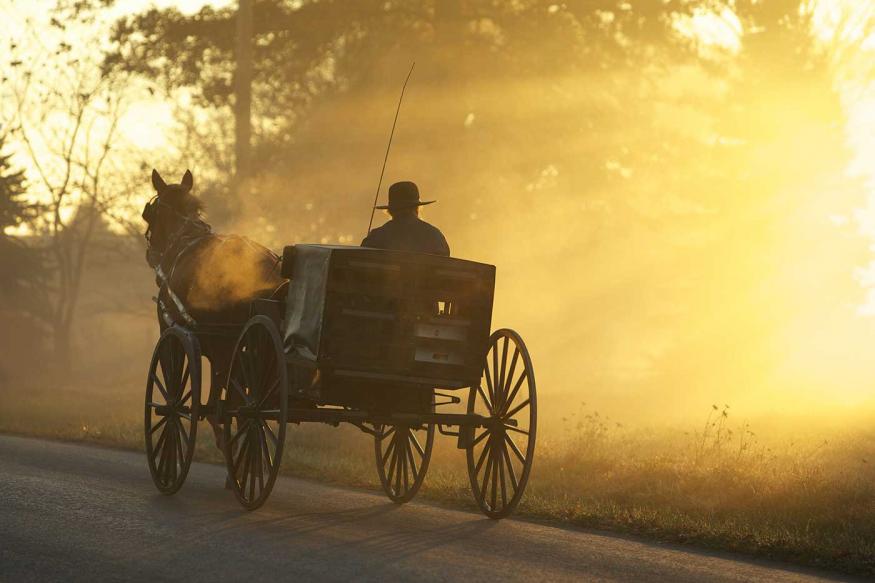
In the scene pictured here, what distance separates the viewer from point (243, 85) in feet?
71.8

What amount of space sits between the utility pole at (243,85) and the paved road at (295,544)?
40.2 feet

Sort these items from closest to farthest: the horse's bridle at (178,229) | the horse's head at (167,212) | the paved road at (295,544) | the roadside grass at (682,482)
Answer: the paved road at (295,544) < the roadside grass at (682,482) < the horse's bridle at (178,229) < the horse's head at (167,212)

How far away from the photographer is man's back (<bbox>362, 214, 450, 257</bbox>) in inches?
382

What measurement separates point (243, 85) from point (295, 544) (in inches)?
595

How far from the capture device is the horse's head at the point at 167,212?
12.2 metres

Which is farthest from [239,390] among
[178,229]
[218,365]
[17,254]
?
[17,254]

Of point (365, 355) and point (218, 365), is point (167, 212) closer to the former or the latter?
point (218, 365)

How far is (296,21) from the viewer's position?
2558 cm

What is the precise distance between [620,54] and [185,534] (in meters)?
18.2

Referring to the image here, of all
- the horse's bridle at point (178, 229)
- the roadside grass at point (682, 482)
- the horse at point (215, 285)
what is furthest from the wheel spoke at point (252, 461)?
the horse's bridle at point (178, 229)

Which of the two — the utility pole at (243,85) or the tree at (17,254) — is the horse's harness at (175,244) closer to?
the utility pole at (243,85)

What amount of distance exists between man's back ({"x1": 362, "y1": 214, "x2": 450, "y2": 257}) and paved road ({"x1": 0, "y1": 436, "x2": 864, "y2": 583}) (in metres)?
2.06

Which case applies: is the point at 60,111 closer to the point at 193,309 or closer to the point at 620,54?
the point at 620,54

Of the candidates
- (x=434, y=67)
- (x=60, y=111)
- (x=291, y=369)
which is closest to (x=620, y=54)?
(x=434, y=67)
